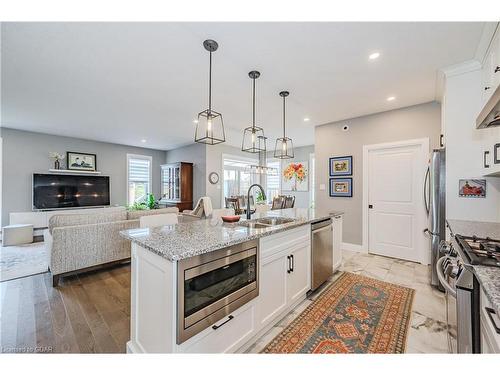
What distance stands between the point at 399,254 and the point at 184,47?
4.49 m

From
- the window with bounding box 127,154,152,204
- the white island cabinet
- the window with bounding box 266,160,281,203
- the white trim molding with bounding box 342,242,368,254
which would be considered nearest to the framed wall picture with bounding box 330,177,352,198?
the white trim molding with bounding box 342,242,368,254

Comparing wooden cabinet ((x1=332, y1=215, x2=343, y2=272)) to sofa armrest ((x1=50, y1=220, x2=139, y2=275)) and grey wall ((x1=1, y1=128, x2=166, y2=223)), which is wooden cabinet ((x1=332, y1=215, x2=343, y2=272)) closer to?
sofa armrest ((x1=50, y1=220, x2=139, y2=275))

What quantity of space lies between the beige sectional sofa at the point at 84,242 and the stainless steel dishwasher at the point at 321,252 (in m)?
2.77

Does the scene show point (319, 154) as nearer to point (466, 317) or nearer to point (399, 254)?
point (399, 254)

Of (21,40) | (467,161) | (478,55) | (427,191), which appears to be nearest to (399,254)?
(427,191)

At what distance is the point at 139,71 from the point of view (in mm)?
2582

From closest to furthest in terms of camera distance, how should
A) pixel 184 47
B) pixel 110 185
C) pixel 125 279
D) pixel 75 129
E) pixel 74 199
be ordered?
pixel 184 47 → pixel 125 279 → pixel 75 129 → pixel 74 199 → pixel 110 185

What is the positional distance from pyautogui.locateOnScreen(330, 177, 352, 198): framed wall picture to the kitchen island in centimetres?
278

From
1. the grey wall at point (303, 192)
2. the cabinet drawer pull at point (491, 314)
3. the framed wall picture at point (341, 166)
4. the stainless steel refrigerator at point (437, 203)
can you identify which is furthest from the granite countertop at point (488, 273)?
the grey wall at point (303, 192)

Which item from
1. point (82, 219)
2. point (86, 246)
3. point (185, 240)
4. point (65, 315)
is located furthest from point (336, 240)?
point (82, 219)

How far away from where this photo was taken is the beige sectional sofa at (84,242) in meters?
2.75

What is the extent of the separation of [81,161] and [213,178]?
3.71 meters

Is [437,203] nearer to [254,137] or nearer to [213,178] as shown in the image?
[254,137]

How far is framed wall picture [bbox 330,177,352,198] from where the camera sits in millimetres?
4234
